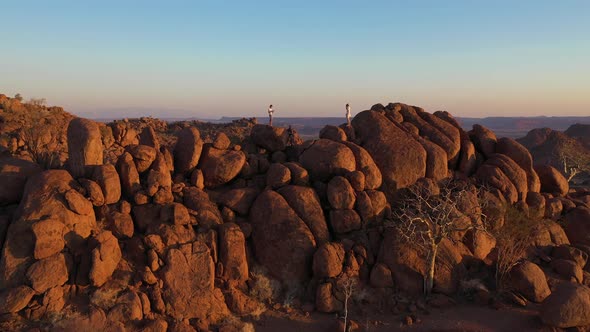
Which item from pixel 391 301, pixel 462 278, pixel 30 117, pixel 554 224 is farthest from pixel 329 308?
pixel 30 117

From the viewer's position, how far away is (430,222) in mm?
21344

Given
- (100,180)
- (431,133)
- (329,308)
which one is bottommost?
(329,308)

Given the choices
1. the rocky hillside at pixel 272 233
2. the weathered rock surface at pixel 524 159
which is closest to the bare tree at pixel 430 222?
the rocky hillside at pixel 272 233

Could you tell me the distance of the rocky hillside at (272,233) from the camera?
17.1 meters

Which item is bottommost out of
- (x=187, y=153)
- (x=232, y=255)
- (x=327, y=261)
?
(x=327, y=261)

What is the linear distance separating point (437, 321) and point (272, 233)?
8.92 meters

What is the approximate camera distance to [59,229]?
17.6 meters

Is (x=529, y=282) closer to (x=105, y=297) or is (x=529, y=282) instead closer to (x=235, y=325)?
(x=235, y=325)

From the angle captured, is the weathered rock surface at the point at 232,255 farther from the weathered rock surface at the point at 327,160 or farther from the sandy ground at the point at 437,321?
the weathered rock surface at the point at 327,160

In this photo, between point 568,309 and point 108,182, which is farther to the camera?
point 108,182

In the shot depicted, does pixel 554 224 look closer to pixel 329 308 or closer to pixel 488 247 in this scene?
pixel 488 247

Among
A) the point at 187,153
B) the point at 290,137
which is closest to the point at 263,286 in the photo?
the point at 187,153

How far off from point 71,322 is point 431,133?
75.1ft

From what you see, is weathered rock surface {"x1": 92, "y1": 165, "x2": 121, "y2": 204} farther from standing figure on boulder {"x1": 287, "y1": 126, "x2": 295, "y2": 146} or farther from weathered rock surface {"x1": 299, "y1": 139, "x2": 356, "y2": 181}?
standing figure on boulder {"x1": 287, "y1": 126, "x2": 295, "y2": 146}
